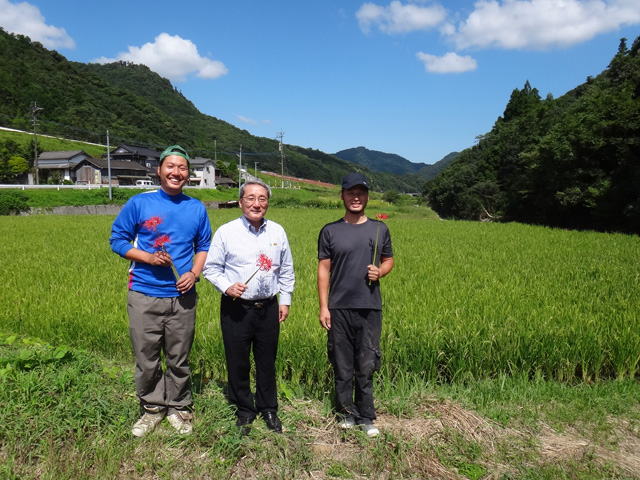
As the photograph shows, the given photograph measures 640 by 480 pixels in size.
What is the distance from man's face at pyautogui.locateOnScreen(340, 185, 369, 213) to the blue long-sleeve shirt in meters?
1.00

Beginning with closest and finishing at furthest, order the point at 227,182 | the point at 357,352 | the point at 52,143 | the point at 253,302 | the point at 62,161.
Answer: the point at 253,302, the point at 357,352, the point at 62,161, the point at 52,143, the point at 227,182

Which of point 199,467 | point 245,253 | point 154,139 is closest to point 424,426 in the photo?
point 199,467

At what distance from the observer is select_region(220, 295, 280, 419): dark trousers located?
2469mm

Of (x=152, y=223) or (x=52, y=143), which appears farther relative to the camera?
(x=52, y=143)

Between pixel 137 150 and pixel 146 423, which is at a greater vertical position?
pixel 137 150

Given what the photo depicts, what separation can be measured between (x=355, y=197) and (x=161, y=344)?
1.55 meters

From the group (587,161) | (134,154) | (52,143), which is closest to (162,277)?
(587,161)

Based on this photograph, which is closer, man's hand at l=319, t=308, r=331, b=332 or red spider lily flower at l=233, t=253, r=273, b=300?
red spider lily flower at l=233, t=253, r=273, b=300

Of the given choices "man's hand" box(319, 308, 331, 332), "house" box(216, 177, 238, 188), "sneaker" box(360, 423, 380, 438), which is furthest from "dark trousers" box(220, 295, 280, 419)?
"house" box(216, 177, 238, 188)

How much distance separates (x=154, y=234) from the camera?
251cm

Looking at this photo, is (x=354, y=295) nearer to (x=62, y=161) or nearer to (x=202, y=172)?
(x=62, y=161)

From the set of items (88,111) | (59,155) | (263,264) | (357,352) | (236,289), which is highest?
(88,111)

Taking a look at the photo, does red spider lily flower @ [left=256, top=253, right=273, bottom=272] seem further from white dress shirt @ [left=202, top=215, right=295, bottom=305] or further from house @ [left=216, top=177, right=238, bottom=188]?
house @ [left=216, top=177, right=238, bottom=188]

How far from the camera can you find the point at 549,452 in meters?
2.43
